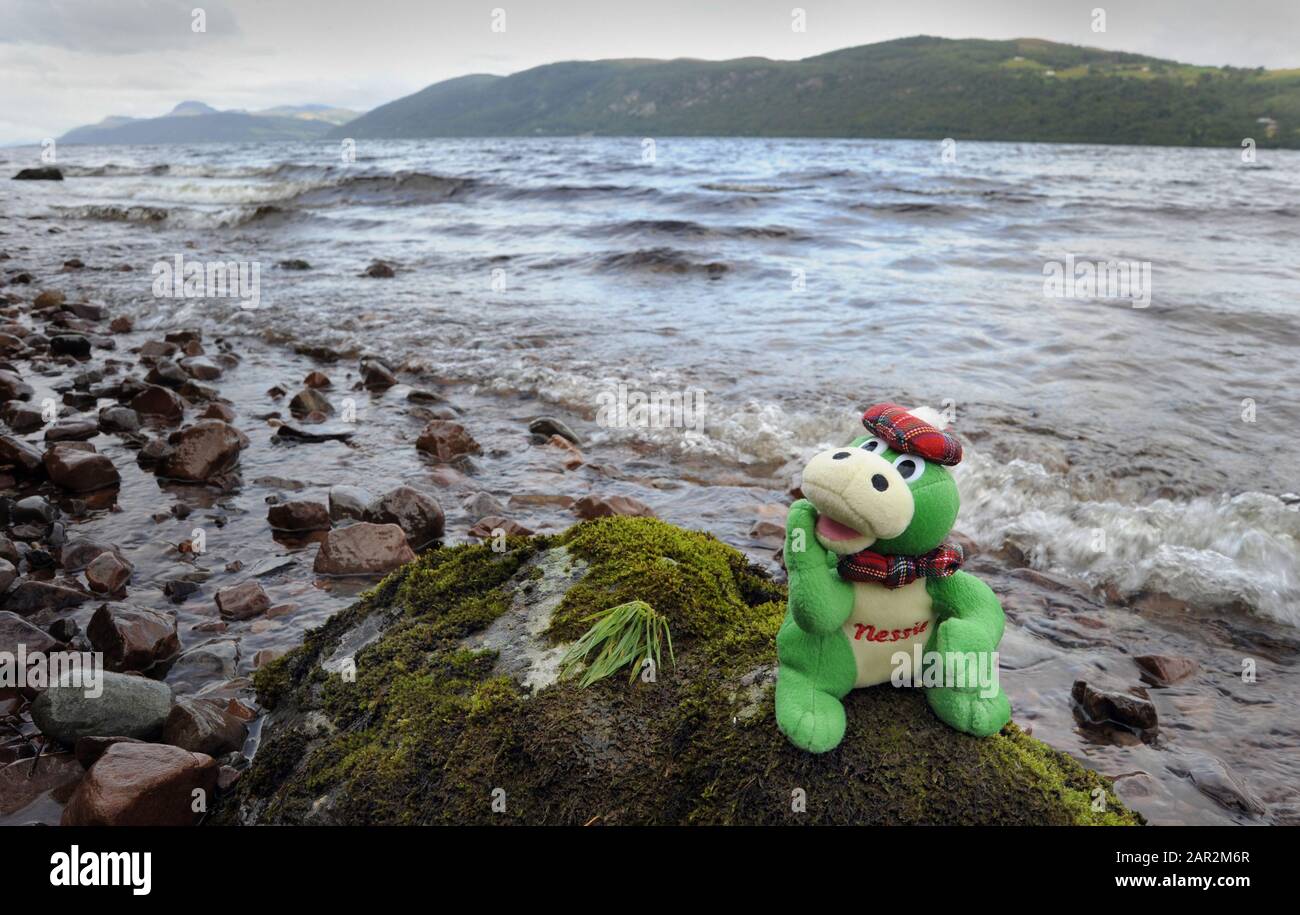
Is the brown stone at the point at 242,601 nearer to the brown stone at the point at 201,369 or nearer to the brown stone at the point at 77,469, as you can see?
the brown stone at the point at 77,469

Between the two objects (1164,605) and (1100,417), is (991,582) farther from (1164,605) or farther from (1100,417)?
(1100,417)

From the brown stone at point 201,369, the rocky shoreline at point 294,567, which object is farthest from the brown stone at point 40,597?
the brown stone at point 201,369

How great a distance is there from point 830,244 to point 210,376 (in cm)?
1594

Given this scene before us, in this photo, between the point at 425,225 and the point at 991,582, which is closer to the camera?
the point at 991,582

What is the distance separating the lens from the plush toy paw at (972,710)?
8.29 ft

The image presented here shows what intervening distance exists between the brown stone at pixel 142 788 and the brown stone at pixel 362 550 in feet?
6.61

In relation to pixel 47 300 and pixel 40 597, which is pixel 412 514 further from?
pixel 47 300

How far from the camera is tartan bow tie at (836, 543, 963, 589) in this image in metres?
2.54

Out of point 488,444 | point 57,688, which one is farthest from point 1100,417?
point 57,688
